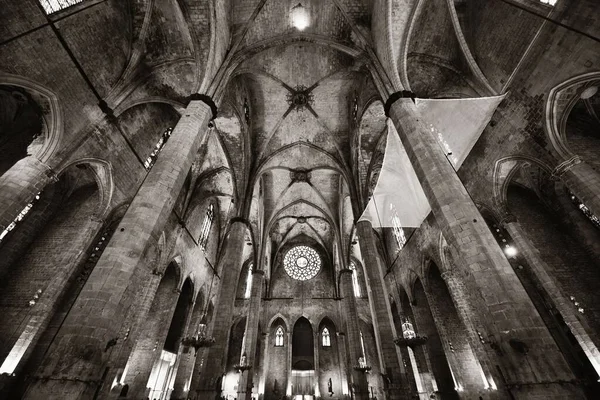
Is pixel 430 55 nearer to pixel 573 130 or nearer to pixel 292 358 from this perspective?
pixel 573 130

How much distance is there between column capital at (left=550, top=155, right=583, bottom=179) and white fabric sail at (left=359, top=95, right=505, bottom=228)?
92.6 inches

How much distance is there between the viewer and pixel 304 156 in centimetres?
1777

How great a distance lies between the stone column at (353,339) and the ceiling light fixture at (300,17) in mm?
15062

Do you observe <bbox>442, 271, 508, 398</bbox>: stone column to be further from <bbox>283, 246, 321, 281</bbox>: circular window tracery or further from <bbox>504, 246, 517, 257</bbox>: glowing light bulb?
<bbox>283, 246, 321, 281</bbox>: circular window tracery

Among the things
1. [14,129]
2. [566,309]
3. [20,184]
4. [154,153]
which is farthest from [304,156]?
[566,309]

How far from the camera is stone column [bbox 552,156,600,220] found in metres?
6.42

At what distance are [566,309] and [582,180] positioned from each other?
4012mm

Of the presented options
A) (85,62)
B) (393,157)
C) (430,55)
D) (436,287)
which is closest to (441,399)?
(436,287)

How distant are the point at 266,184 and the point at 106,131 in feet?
36.5

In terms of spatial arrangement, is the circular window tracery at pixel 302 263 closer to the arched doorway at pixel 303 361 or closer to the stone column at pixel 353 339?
the arched doorway at pixel 303 361

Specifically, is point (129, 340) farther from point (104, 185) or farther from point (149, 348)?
point (104, 185)

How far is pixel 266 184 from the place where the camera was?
19578 millimetres

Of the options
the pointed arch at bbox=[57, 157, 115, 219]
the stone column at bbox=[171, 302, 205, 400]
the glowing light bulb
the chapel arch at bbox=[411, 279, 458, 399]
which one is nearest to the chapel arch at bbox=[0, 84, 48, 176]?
the pointed arch at bbox=[57, 157, 115, 219]

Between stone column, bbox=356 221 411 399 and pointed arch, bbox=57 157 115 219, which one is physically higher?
pointed arch, bbox=57 157 115 219
